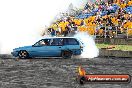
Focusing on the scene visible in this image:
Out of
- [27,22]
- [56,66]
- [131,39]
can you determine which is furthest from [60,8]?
[56,66]

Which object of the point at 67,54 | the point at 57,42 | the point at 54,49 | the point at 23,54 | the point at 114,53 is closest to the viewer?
the point at 67,54

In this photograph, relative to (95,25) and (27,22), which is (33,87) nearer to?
(95,25)

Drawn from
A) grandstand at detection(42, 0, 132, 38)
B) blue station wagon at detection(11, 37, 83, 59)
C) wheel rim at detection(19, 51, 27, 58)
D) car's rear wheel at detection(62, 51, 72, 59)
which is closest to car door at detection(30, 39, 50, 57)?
blue station wagon at detection(11, 37, 83, 59)

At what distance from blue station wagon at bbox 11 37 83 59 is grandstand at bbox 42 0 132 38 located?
7583mm

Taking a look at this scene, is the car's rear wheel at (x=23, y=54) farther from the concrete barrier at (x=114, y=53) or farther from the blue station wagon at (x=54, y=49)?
the concrete barrier at (x=114, y=53)

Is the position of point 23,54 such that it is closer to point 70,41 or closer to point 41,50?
point 41,50

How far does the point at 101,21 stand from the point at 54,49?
9972mm

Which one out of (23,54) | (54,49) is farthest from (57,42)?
(23,54)

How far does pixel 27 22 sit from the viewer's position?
50062 millimetres

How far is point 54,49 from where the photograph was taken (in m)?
31.0

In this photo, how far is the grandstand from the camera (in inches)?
1513

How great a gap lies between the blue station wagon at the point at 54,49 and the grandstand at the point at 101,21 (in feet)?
24.9

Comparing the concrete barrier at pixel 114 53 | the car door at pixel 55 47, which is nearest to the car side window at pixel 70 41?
the car door at pixel 55 47

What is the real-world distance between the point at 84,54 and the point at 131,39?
7.42 metres
